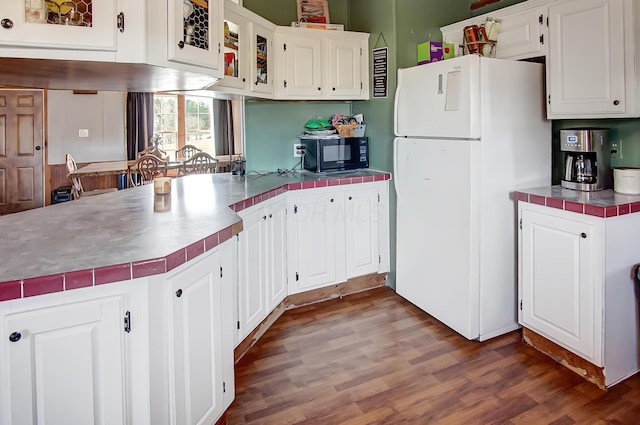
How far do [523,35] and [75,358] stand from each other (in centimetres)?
294

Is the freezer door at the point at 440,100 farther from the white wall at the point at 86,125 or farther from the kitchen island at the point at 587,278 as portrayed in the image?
the white wall at the point at 86,125

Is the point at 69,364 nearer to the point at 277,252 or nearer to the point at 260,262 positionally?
the point at 260,262

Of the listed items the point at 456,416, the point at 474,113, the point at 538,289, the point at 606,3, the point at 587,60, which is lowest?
the point at 456,416

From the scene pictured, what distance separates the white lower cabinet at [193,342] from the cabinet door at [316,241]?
127 centimetres

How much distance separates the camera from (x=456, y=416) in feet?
6.36

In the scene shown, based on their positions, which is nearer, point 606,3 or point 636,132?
point 606,3

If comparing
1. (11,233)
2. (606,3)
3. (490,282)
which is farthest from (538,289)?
(11,233)

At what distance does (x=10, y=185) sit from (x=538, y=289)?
7.24 m

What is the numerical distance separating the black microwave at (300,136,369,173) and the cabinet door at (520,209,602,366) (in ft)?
4.77

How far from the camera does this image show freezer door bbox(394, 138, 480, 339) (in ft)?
8.54

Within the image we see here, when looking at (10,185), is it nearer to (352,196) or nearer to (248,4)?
(248,4)

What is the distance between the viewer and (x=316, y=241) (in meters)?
3.19

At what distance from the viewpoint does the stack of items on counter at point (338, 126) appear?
3.60 metres

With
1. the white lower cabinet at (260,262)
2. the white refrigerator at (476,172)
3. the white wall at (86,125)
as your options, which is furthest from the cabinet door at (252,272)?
the white wall at (86,125)
